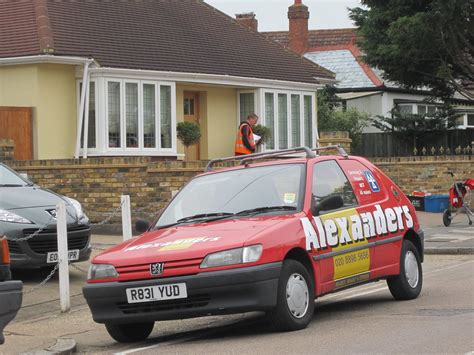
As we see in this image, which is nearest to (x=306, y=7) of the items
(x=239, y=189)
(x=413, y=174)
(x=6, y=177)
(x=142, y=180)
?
(x=413, y=174)

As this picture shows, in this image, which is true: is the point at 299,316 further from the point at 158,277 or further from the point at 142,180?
the point at 142,180

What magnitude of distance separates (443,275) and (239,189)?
4.78 meters

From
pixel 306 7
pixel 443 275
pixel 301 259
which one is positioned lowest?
pixel 443 275

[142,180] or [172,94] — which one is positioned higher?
[172,94]

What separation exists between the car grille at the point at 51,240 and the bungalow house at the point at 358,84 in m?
24.7

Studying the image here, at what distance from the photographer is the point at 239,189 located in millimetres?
10055

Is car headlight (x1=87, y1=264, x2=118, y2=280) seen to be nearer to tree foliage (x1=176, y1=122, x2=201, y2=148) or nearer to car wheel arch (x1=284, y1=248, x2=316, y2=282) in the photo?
car wheel arch (x1=284, y1=248, x2=316, y2=282)

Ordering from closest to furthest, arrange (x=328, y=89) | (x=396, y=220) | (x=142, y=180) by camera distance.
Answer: (x=396, y=220)
(x=142, y=180)
(x=328, y=89)

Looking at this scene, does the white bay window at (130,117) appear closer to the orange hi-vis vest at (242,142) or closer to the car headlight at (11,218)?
the orange hi-vis vest at (242,142)

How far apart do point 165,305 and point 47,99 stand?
16935 mm

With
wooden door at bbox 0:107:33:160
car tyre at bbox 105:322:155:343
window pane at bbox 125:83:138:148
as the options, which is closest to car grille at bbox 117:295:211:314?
car tyre at bbox 105:322:155:343

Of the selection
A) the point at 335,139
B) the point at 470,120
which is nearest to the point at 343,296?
the point at 335,139

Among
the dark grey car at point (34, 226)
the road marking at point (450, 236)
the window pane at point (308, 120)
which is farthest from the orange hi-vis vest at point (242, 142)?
the window pane at point (308, 120)

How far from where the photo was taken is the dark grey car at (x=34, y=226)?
12438 mm
